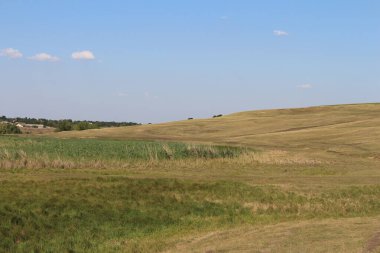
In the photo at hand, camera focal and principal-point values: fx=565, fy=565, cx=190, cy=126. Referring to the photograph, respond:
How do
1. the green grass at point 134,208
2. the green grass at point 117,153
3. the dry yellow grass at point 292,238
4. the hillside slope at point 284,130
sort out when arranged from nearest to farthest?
the dry yellow grass at point 292,238
the green grass at point 134,208
the green grass at point 117,153
the hillside slope at point 284,130

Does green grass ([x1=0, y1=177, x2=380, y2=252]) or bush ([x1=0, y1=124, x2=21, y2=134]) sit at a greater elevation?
bush ([x1=0, y1=124, x2=21, y2=134])

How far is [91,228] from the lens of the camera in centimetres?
2023

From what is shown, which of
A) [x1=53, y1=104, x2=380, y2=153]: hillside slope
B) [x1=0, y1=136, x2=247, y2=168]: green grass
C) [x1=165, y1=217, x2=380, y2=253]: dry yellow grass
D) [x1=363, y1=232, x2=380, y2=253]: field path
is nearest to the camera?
[x1=363, y1=232, x2=380, y2=253]: field path

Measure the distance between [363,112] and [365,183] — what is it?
77480 mm

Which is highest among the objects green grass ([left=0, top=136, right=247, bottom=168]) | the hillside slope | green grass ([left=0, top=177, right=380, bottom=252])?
the hillside slope

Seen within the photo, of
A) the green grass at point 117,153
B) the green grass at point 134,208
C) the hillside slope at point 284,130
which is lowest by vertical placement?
the green grass at point 134,208

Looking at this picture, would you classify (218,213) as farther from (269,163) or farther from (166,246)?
(269,163)

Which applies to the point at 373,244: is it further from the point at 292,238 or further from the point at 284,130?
the point at 284,130

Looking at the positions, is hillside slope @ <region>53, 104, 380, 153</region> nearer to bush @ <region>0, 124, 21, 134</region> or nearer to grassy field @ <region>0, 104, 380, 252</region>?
grassy field @ <region>0, 104, 380, 252</region>

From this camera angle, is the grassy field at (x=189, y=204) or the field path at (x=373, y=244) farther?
the grassy field at (x=189, y=204)

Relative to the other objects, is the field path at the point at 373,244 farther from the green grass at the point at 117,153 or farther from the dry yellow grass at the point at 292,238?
the green grass at the point at 117,153

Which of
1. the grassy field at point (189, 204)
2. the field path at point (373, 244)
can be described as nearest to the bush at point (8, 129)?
the grassy field at point (189, 204)

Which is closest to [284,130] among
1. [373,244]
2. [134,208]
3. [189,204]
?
[189,204]

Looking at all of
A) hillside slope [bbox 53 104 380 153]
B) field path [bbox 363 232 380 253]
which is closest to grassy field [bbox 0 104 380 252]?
field path [bbox 363 232 380 253]
